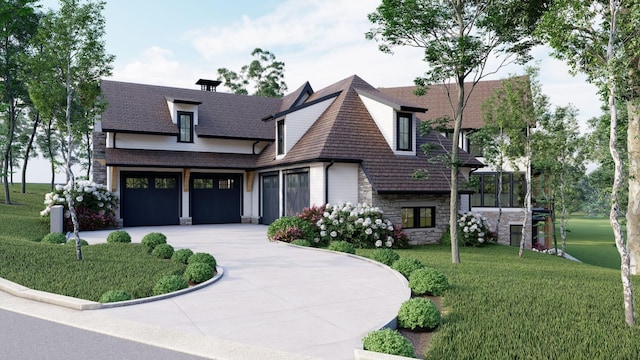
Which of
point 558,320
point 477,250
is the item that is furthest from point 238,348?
point 477,250

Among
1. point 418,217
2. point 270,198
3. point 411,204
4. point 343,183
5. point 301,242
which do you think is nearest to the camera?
point 301,242

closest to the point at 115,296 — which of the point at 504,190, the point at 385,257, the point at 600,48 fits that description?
the point at 385,257

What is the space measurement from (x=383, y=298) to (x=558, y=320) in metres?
2.74

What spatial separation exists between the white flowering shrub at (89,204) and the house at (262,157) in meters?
0.97

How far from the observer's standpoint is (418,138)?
20.3m

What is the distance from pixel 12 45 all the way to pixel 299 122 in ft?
69.1

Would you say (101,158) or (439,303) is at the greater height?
(101,158)

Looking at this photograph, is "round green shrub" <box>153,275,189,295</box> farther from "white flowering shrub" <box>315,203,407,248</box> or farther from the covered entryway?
the covered entryway

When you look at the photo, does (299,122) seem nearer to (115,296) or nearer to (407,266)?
(407,266)

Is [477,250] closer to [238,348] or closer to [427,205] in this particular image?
[427,205]

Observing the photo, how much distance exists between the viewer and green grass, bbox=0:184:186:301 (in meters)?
8.01

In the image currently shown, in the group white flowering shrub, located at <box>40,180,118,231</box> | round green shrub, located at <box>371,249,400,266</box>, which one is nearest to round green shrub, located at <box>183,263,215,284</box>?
round green shrub, located at <box>371,249,400,266</box>

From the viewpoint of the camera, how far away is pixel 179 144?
2319cm

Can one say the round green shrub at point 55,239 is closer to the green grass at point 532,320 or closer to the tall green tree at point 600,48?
the green grass at point 532,320
